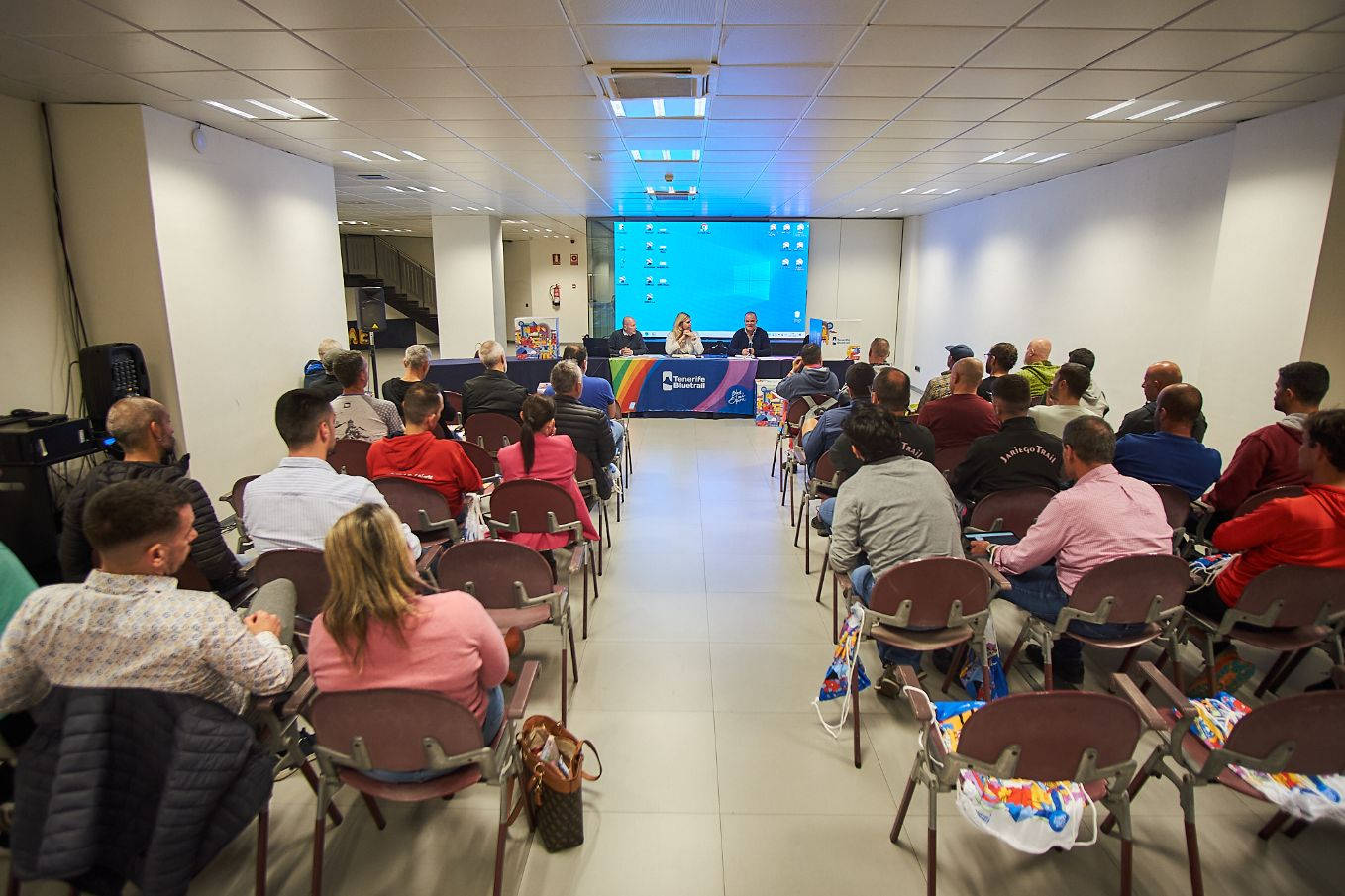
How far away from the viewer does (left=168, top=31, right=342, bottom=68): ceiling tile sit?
3.52 metres

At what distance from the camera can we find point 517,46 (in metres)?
3.62

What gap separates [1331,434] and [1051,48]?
90.3 inches

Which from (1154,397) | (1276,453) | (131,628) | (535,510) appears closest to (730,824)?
(535,510)

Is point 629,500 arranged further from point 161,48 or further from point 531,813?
point 161,48

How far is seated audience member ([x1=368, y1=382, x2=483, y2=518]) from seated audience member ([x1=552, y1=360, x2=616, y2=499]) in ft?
2.98

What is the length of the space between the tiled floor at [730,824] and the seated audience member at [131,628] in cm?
93

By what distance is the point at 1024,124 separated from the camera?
18.0ft

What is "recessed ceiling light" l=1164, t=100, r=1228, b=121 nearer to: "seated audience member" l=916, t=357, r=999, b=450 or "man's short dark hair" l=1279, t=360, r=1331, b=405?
"man's short dark hair" l=1279, t=360, r=1331, b=405

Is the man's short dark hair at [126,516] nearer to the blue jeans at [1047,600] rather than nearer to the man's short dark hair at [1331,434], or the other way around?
the blue jeans at [1047,600]

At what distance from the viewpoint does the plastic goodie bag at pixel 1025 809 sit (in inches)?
77.1

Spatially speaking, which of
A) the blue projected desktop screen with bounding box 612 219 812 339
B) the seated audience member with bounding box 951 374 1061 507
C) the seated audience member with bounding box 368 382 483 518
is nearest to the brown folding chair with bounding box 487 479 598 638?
the seated audience member with bounding box 368 382 483 518

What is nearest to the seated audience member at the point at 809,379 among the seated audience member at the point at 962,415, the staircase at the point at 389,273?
the seated audience member at the point at 962,415

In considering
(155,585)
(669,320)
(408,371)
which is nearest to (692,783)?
(155,585)

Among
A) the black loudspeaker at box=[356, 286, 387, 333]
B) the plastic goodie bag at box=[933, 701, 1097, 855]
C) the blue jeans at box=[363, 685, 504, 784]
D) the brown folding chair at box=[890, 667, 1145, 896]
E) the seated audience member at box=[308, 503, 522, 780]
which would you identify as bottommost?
the plastic goodie bag at box=[933, 701, 1097, 855]
